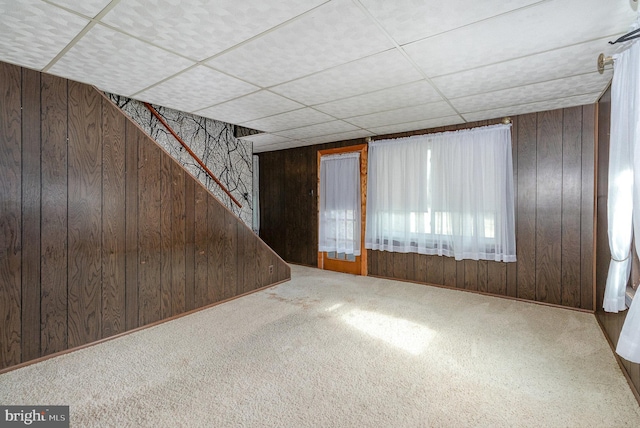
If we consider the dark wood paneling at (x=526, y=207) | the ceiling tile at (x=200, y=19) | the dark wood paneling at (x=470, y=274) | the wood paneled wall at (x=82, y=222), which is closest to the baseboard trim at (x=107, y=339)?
the wood paneled wall at (x=82, y=222)

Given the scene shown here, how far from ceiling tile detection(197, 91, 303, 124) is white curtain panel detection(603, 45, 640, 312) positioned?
246 centimetres

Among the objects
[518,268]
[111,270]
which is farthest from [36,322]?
[518,268]

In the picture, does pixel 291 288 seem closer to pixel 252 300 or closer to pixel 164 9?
pixel 252 300

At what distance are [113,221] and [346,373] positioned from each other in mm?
2327

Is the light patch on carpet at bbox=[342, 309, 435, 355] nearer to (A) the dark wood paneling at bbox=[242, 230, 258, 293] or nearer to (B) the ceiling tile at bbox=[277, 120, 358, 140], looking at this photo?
(A) the dark wood paneling at bbox=[242, 230, 258, 293]

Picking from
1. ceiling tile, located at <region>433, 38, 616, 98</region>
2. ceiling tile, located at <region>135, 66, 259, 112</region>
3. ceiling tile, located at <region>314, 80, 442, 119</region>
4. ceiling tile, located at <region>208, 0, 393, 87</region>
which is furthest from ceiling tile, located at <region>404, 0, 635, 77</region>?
ceiling tile, located at <region>135, 66, 259, 112</region>

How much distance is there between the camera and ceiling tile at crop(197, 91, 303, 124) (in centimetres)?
301

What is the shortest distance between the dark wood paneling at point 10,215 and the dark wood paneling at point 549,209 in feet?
16.0

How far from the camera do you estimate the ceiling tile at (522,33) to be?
163cm

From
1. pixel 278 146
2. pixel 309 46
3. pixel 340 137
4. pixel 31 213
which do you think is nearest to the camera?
pixel 309 46

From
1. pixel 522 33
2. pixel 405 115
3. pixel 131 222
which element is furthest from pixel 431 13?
pixel 131 222

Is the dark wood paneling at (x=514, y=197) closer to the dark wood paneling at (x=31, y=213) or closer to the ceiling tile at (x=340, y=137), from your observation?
the ceiling tile at (x=340, y=137)

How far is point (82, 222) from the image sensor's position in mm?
2512

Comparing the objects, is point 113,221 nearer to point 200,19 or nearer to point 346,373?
point 200,19
